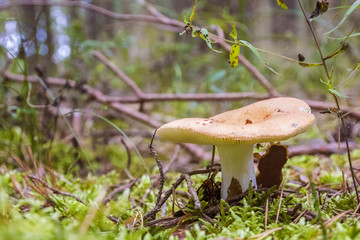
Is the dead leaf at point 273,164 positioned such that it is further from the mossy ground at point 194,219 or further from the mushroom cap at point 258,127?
the mushroom cap at point 258,127

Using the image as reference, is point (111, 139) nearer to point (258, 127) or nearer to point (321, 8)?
point (258, 127)

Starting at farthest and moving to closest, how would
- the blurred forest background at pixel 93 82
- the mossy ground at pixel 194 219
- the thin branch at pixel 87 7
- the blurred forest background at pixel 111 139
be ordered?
the thin branch at pixel 87 7, the blurred forest background at pixel 93 82, the blurred forest background at pixel 111 139, the mossy ground at pixel 194 219

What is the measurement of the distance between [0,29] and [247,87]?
3103 mm

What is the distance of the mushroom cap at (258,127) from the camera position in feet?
3.35

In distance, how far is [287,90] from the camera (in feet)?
17.0

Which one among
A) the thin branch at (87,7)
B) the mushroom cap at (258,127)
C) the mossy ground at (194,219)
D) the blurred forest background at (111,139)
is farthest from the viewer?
the thin branch at (87,7)

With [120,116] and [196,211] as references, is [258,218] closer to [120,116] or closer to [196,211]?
[196,211]

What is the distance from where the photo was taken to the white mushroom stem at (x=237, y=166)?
1341mm

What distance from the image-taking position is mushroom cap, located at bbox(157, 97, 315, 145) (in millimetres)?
1021

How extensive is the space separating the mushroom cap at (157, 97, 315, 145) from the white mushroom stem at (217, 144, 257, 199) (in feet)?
0.52

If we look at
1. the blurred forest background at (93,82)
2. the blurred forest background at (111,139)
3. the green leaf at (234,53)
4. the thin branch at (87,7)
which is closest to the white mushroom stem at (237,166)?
the blurred forest background at (111,139)

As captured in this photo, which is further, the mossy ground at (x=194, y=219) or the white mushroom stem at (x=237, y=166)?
the white mushroom stem at (x=237, y=166)

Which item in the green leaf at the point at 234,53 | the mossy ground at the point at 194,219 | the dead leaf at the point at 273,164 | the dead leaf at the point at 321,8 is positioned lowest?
the mossy ground at the point at 194,219

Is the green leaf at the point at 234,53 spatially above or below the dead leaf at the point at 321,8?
below
